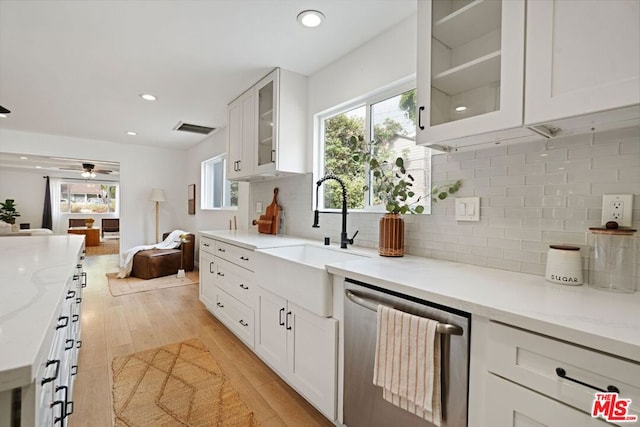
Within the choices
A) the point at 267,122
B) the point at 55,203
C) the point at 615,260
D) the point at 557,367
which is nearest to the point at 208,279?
the point at 267,122

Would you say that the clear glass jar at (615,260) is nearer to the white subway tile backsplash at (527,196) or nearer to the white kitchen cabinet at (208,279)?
the white subway tile backsplash at (527,196)

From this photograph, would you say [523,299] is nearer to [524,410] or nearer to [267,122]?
[524,410]

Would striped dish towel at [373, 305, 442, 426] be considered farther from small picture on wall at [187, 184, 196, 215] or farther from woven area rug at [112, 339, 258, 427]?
small picture on wall at [187, 184, 196, 215]

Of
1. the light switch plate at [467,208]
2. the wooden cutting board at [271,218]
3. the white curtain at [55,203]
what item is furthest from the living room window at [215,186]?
the white curtain at [55,203]

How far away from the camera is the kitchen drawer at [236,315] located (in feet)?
7.45

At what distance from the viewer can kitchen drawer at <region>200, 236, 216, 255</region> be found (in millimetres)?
2983

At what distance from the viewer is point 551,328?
2.53ft

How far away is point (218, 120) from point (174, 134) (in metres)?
1.34

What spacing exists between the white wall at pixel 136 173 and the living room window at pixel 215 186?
3.88 ft

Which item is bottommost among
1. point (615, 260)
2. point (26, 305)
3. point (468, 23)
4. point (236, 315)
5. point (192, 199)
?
point (236, 315)

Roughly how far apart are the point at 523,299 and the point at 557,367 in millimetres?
226

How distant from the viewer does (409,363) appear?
108 cm

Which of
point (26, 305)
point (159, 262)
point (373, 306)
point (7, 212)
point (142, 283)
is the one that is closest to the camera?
point (26, 305)

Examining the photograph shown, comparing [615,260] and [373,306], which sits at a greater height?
[615,260]
